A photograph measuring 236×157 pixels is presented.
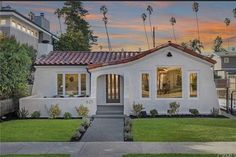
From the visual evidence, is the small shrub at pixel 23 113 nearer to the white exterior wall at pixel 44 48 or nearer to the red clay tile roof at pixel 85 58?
the red clay tile roof at pixel 85 58

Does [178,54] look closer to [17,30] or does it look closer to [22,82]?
[22,82]

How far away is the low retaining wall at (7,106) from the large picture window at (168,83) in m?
7.83

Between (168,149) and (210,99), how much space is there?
11.0 metres

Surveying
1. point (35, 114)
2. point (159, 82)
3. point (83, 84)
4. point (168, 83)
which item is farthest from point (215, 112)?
point (35, 114)

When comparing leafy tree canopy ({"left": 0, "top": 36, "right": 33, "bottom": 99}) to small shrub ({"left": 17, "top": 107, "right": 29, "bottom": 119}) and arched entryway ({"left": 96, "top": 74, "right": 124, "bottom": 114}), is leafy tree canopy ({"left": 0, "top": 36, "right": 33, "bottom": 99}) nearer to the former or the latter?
small shrub ({"left": 17, "top": 107, "right": 29, "bottom": 119})

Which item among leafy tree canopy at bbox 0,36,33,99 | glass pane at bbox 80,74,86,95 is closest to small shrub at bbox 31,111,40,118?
leafy tree canopy at bbox 0,36,33,99

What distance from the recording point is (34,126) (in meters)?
17.2

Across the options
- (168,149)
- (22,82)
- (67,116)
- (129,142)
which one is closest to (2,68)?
(22,82)

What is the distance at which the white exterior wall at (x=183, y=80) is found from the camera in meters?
21.9

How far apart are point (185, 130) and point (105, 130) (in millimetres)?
3133

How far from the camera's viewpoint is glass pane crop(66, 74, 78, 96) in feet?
81.5

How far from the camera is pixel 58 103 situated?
2130cm

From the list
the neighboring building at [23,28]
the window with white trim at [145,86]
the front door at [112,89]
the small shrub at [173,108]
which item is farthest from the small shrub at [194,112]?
the neighboring building at [23,28]

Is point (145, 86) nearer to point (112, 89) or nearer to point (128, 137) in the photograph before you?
point (112, 89)
